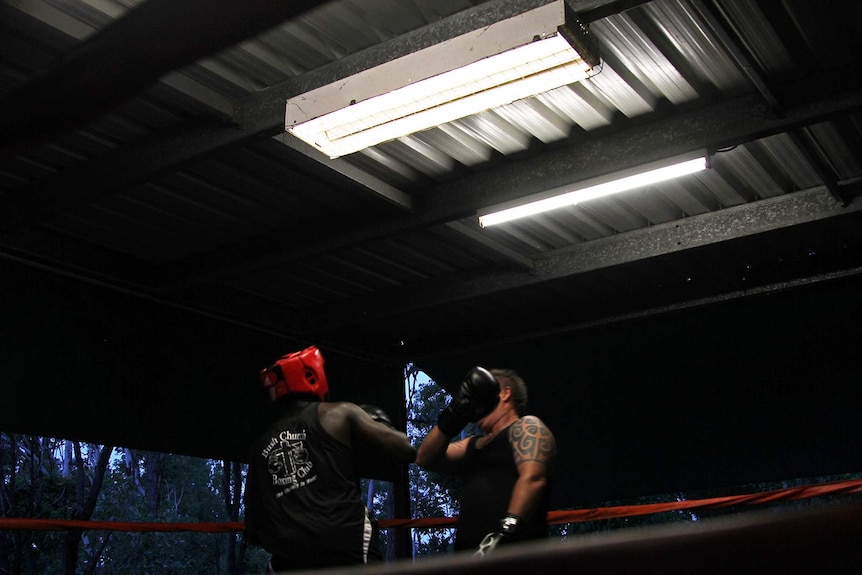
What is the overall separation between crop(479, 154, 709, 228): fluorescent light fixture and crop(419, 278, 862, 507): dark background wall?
2.34 m

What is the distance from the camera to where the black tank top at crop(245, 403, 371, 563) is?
3.31 m

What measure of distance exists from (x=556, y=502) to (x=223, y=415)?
2.95 metres

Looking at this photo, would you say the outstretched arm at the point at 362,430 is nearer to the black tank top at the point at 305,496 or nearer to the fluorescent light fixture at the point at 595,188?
the black tank top at the point at 305,496

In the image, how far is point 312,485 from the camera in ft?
11.1

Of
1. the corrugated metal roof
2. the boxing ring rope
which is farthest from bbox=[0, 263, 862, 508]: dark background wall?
the boxing ring rope

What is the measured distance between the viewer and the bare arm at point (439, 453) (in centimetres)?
348

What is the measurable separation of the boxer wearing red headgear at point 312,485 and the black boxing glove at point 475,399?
218 millimetres

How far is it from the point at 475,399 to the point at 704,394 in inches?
161

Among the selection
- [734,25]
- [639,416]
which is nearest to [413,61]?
[734,25]

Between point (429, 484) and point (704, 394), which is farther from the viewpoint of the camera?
point (429, 484)

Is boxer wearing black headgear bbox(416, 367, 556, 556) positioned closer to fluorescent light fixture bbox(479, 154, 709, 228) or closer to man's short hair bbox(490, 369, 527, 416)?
man's short hair bbox(490, 369, 527, 416)

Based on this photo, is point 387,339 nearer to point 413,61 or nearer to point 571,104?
point 571,104

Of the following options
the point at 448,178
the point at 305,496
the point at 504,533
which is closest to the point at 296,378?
the point at 305,496

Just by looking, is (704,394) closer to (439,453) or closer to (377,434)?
(439,453)
